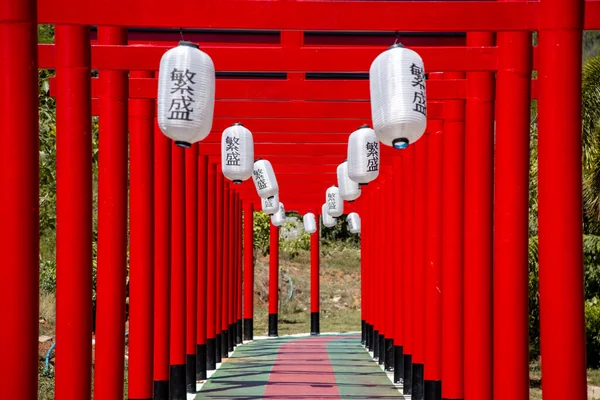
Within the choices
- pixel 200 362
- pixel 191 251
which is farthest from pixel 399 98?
pixel 200 362

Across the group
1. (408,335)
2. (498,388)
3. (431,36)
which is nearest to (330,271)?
(408,335)

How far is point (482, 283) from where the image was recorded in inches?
358

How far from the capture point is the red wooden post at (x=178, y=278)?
40.7ft

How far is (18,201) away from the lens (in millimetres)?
5664

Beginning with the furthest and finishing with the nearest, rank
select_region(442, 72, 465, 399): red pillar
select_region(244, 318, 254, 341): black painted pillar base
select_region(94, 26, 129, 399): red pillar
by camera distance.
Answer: select_region(244, 318, 254, 341): black painted pillar base → select_region(442, 72, 465, 399): red pillar → select_region(94, 26, 129, 399): red pillar

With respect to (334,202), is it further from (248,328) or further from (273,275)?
(273,275)

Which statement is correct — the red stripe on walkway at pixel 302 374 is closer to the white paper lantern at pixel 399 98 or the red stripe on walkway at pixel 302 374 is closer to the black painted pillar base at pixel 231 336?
the black painted pillar base at pixel 231 336

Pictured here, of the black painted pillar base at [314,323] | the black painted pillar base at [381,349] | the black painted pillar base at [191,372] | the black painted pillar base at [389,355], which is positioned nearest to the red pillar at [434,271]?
the black painted pillar base at [191,372]

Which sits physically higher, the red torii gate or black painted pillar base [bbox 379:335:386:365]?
the red torii gate

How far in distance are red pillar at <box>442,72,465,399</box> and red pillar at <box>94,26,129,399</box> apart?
341cm

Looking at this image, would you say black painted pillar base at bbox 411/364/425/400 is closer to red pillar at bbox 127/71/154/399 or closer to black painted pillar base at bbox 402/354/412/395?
black painted pillar base at bbox 402/354/412/395

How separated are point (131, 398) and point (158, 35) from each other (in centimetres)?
378

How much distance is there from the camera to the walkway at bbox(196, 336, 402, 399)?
550 inches

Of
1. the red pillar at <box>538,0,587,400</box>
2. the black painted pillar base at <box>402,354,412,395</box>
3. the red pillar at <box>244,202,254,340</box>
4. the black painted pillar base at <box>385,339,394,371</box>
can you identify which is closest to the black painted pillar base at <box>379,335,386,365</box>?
the black painted pillar base at <box>385,339,394,371</box>
